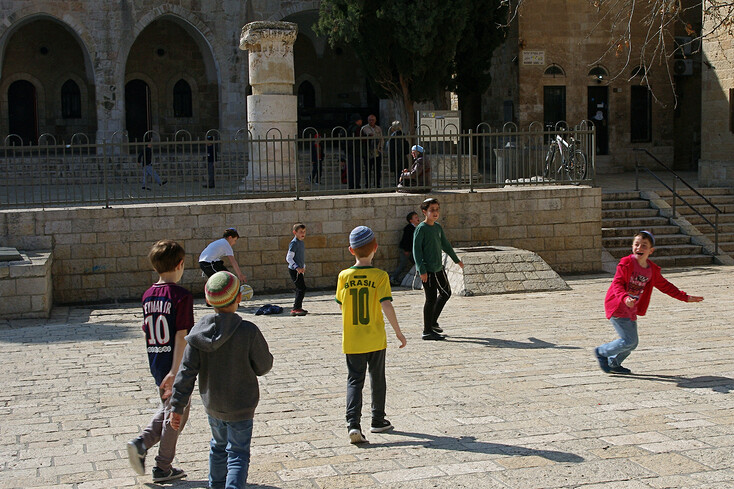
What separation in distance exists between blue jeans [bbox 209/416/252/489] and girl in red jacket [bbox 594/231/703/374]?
4.07 meters

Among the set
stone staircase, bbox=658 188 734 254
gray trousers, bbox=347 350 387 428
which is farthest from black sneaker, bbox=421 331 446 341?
stone staircase, bbox=658 188 734 254

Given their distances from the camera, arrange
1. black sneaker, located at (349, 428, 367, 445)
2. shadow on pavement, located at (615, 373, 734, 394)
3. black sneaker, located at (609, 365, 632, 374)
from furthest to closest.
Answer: black sneaker, located at (609, 365, 632, 374), shadow on pavement, located at (615, 373, 734, 394), black sneaker, located at (349, 428, 367, 445)

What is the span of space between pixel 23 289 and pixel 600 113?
17236 mm

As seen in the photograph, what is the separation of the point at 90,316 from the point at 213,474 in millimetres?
7927

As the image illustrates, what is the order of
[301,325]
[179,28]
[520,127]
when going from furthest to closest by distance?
[179,28], [520,127], [301,325]

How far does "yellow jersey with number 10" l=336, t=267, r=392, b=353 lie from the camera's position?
6246mm

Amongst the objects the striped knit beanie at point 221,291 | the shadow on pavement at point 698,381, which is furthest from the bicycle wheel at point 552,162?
the striped knit beanie at point 221,291

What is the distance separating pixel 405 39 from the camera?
825 inches

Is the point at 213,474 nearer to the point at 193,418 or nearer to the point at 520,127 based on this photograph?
the point at 193,418

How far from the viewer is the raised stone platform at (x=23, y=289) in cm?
1176

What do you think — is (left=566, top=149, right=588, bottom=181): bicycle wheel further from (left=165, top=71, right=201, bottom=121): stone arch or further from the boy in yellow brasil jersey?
(left=165, top=71, right=201, bottom=121): stone arch

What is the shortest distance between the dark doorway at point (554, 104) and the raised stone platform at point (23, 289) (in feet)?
50.9

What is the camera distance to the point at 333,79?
3031 centimetres

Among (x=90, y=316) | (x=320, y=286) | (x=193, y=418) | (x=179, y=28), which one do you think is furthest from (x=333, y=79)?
(x=193, y=418)
